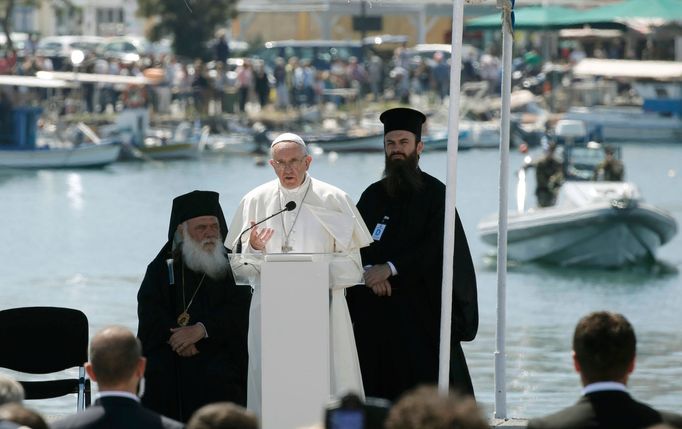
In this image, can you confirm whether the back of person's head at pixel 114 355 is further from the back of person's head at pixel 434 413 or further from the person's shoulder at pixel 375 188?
the person's shoulder at pixel 375 188

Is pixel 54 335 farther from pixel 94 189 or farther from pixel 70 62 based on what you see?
pixel 70 62

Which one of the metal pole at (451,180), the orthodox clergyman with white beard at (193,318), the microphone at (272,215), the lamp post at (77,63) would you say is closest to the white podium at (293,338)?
the microphone at (272,215)

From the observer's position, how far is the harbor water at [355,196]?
690 inches

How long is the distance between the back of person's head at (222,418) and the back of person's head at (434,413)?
0.45 meters

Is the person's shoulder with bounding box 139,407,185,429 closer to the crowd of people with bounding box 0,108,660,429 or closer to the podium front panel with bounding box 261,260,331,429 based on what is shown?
the podium front panel with bounding box 261,260,331,429

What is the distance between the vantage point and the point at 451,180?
6355mm

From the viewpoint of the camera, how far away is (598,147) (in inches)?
1155

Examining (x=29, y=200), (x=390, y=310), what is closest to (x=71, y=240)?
(x=29, y=200)

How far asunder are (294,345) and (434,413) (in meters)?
2.35

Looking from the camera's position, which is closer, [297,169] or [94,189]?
[297,169]

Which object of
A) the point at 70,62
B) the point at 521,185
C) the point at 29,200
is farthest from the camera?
the point at 70,62

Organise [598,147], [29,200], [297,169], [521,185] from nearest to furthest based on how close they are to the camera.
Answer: [297,169] < [521,185] < [598,147] < [29,200]

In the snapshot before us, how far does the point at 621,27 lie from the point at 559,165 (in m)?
26.4

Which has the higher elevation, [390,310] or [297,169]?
[297,169]
